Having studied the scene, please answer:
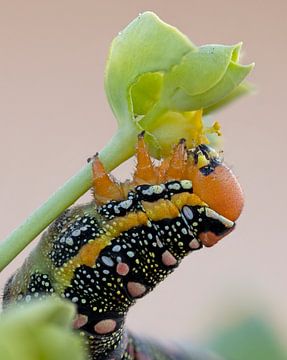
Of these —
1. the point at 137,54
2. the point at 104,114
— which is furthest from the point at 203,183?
the point at 104,114

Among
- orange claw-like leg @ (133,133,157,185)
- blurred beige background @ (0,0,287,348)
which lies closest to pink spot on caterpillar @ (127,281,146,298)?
orange claw-like leg @ (133,133,157,185)

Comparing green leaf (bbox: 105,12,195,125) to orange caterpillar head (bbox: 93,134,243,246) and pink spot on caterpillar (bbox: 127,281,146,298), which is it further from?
pink spot on caterpillar (bbox: 127,281,146,298)

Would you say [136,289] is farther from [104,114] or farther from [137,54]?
[104,114]

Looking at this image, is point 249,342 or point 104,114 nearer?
point 249,342

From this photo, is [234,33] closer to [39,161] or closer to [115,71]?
[39,161]

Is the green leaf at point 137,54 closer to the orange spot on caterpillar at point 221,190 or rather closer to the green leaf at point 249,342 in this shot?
the orange spot on caterpillar at point 221,190

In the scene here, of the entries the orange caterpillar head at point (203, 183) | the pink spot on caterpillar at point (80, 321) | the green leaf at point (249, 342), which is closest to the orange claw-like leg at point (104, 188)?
the orange caterpillar head at point (203, 183)
